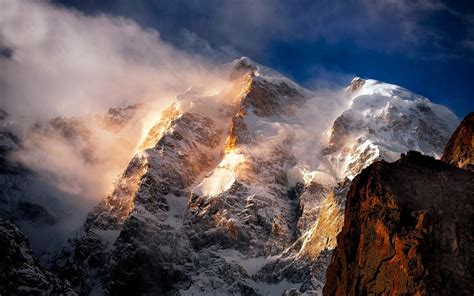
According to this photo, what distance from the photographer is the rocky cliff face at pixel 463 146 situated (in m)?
74.4

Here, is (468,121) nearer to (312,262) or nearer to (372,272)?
(372,272)

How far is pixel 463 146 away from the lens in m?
76.2

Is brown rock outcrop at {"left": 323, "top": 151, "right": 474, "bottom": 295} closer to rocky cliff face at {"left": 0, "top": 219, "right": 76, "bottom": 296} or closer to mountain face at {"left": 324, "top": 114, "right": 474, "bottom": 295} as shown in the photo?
mountain face at {"left": 324, "top": 114, "right": 474, "bottom": 295}

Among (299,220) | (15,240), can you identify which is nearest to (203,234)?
(299,220)

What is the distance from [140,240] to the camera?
19200 cm

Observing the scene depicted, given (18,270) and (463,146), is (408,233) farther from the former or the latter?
(18,270)

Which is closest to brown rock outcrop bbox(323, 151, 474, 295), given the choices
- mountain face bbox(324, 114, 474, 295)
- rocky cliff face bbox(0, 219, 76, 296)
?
mountain face bbox(324, 114, 474, 295)

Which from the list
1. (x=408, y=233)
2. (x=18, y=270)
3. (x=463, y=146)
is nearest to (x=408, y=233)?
(x=408, y=233)

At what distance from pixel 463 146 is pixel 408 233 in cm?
2625

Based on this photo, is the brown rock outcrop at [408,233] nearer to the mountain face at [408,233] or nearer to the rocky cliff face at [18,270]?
the mountain face at [408,233]

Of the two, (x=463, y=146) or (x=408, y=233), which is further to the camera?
(x=463, y=146)

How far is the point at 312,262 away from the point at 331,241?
6.69m

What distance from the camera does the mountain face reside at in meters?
51.7

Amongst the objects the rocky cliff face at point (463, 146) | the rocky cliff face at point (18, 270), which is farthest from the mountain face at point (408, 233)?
the rocky cliff face at point (18, 270)
